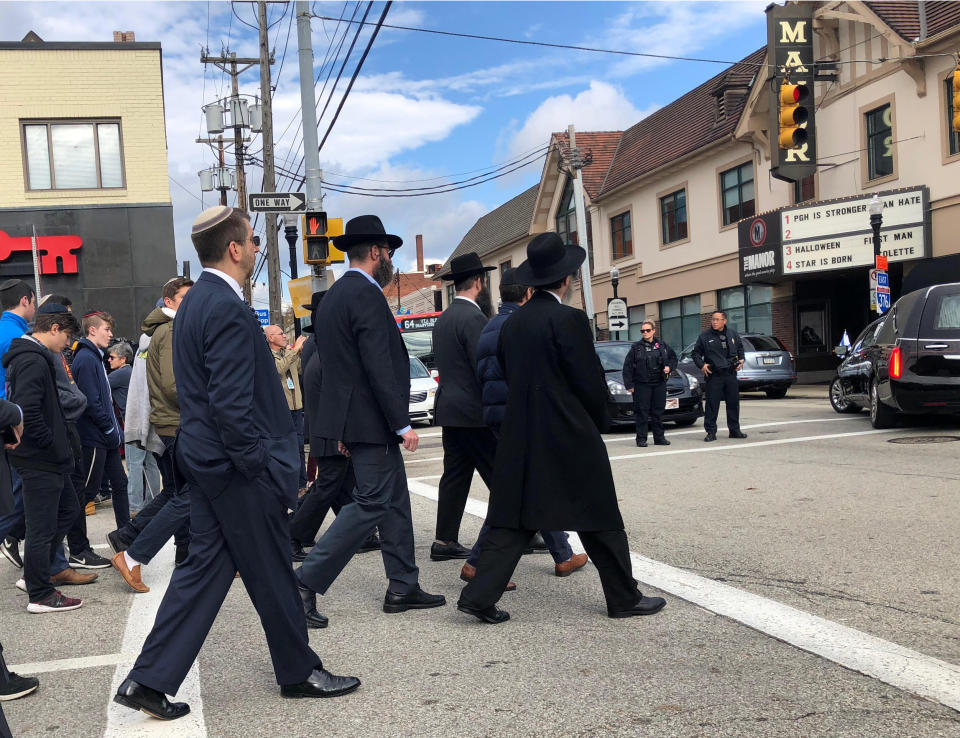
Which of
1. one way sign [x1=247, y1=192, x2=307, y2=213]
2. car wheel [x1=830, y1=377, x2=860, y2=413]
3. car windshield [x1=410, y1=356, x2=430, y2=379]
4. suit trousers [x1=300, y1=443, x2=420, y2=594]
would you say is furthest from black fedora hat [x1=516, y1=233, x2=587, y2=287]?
car windshield [x1=410, y1=356, x2=430, y2=379]

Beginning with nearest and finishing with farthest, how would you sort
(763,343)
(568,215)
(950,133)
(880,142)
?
1. (950,133)
2. (763,343)
3. (880,142)
4. (568,215)

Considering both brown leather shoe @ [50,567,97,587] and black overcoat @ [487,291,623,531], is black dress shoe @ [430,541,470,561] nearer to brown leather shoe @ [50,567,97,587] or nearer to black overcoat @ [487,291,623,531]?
black overcoat @ [487,291,623,531]

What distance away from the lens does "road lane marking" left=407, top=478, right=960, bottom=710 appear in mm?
3736

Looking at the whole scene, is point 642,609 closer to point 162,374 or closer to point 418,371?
point 162,374

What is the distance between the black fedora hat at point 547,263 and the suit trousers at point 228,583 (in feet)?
6.29

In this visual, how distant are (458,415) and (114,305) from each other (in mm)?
20718

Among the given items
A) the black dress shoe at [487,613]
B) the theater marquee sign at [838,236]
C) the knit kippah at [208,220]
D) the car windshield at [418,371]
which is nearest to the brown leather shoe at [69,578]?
the black dress shoe at [487,613]

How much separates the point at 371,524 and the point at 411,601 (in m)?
0.58

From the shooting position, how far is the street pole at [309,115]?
1474 cm

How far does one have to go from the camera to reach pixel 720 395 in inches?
525

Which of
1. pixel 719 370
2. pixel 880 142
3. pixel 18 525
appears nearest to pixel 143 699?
pixel 18 525

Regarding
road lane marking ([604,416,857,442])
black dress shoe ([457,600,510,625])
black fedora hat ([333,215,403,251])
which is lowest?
road lane marking ([604,416,857,442])

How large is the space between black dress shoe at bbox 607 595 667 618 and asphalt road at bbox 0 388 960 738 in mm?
56

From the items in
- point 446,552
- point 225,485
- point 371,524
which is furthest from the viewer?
point 446,552
